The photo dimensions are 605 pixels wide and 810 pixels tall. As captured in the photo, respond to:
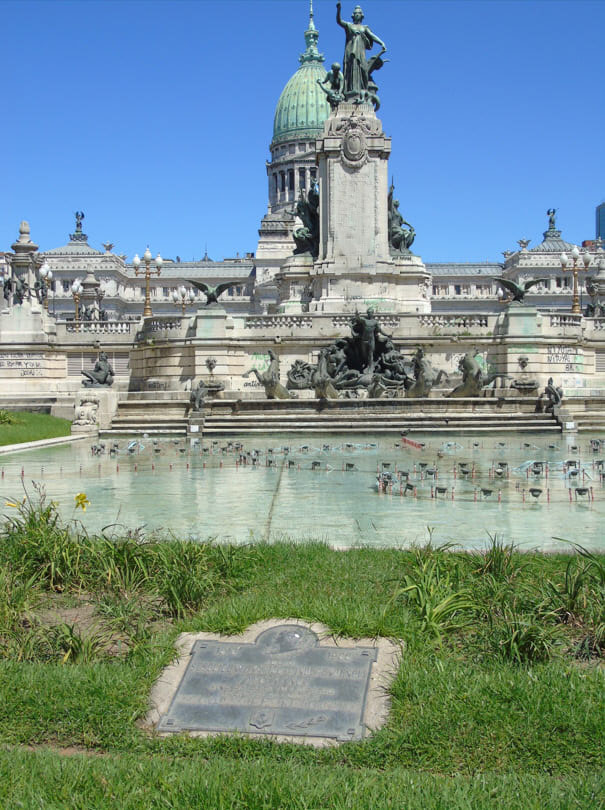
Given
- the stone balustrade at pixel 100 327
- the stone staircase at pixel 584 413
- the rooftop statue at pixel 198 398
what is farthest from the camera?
the stone balustrade at pixel 100 327

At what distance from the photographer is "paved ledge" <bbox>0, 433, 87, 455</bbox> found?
70.5 ft

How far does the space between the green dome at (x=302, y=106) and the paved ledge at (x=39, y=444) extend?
12758 cm

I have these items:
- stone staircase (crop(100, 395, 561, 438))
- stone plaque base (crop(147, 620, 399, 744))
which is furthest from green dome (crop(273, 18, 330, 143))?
stone plaque base (crop(147, 620, 399, 744))

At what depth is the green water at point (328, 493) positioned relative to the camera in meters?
10.5

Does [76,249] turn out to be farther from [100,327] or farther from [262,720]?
[262,720]

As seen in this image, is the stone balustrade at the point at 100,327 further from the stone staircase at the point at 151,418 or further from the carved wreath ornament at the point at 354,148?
the carved wreath ornament at the point at 354,148

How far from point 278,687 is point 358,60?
1842 inches

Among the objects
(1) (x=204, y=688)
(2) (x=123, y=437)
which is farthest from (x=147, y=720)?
(2) (x=123, y=437)

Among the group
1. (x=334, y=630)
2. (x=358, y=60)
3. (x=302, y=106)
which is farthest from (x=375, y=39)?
(x=302, y=106)

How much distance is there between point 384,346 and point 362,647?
2775 centimetres

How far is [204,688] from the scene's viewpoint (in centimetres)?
545

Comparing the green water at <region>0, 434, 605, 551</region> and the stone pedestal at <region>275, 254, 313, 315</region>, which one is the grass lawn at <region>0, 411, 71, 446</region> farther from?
the stone pedestal at <region>275, 254, 313, 315</region>

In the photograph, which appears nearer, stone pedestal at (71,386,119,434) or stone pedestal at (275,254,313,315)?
stone pedestal at (71,386,119,434)

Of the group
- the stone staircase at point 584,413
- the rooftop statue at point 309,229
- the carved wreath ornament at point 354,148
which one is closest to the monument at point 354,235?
the carved wreath ornament at point 354,148
